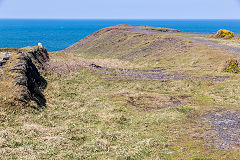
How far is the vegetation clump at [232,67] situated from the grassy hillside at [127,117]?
2.21ft

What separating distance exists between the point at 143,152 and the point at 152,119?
17.9ft

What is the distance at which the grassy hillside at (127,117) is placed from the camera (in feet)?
40.0

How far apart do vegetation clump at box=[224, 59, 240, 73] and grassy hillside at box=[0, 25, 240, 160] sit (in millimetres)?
673

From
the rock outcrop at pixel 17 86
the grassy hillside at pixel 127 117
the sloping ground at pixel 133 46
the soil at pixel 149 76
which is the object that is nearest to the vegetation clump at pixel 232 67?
the grassy hillside at pixel 127 117

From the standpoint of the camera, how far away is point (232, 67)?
3103cm

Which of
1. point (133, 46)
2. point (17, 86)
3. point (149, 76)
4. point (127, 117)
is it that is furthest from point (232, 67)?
point (133, 46)

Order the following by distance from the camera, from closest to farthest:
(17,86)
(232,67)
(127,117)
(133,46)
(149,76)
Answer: (127,117)
(17,86)
(232,67)
(149,76)
(133,46)

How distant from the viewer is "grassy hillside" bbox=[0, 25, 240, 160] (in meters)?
12.2

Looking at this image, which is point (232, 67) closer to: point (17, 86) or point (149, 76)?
point (149, 76)

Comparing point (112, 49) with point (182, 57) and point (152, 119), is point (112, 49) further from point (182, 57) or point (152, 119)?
point (152, 119)

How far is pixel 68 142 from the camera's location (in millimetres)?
13312

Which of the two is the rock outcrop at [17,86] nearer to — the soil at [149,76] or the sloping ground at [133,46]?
the soil at [149,76]

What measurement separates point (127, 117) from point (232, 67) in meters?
18.9

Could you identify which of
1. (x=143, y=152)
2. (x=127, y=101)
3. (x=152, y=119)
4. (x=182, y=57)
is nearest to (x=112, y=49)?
(x=182, y=57)
